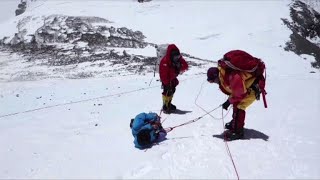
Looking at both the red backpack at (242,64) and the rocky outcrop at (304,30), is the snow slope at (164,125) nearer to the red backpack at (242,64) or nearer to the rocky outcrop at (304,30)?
the rocky outcrop at (304,30)

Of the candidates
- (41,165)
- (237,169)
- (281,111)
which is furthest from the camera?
(281,111)

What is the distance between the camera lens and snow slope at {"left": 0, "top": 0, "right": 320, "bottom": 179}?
512 centimetres

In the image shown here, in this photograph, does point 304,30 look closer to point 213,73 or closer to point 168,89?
point 168,89

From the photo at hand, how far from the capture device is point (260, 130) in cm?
645

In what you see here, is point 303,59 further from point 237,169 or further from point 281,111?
point 237,169

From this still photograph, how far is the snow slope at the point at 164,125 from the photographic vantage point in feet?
16.8

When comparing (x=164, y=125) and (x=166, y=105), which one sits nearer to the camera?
(x=164, y=125)

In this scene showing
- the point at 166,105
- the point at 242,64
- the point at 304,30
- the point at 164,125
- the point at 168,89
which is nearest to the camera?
the point at 242,64

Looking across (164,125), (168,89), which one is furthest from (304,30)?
(164,125)

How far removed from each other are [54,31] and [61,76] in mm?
6393

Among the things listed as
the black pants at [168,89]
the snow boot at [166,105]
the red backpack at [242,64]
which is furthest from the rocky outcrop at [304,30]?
→ the red backpack at [242,64]

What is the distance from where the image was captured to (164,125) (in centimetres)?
719

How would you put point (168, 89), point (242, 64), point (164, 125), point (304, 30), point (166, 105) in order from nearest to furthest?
point (242, 64) < point (164, 125) < point (168, 89) < point (166, 105) < point (304, 30)

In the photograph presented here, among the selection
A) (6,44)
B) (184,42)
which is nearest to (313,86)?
(184,42)
